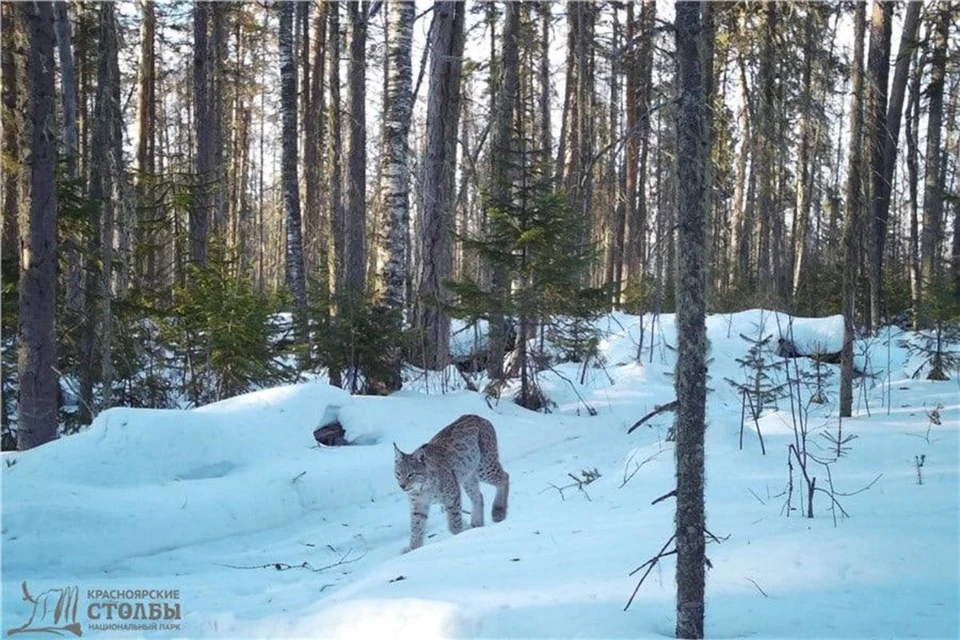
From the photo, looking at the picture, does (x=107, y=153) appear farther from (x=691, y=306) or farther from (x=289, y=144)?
(x=691, y=306)

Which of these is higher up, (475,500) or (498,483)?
(498,483)

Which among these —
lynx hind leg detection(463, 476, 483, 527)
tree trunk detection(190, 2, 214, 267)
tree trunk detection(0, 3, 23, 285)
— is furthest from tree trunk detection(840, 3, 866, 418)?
tree trunk detection(190, 2, 214, 267)

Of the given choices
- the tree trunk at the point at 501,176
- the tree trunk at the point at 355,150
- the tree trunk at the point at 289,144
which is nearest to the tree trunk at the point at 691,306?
the tree trunk at the point at 501,176

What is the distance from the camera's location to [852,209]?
9148mm

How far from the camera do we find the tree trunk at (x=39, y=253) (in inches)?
329

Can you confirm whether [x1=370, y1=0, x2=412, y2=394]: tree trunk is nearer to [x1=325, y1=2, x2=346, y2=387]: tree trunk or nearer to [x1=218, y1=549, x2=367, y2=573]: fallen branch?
[x1=325, y1=2, x2=346, y2=387]: tree trunk

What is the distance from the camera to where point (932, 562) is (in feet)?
15.0

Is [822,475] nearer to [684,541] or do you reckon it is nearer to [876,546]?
[876,546]

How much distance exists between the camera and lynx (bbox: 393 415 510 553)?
6.77 metres

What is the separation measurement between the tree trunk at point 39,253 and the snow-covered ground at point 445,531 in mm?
1434

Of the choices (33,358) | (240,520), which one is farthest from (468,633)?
(33,358)

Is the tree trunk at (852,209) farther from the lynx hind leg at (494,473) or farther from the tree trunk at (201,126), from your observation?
the tree trunk at (201,126)
